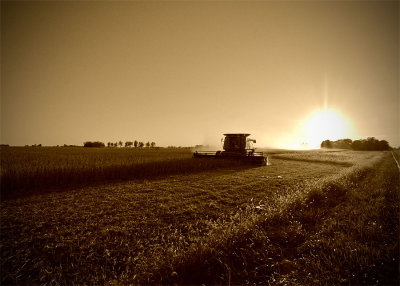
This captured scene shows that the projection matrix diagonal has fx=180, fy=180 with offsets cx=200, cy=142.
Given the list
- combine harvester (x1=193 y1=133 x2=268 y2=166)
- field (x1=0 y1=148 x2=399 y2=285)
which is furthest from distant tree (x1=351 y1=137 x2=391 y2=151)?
field (x1=0 y1=148 x2=399 y2=285)

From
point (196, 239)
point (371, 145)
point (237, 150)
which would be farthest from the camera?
point (371, 145)

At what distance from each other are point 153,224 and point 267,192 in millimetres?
6776

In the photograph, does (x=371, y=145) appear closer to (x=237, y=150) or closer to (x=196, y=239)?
(x=237, y=150)

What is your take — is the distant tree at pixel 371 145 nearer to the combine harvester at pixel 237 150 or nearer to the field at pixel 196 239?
the combine harvester at pixel 237 150

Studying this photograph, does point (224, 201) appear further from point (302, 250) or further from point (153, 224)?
point (302, 250)

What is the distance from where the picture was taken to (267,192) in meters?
10.2

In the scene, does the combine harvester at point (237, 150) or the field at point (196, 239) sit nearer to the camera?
the field at point (196, 239)

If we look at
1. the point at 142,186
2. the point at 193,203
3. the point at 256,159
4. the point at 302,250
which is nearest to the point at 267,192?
the point at 193,203

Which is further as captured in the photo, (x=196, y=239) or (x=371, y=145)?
(x=371, y=145)

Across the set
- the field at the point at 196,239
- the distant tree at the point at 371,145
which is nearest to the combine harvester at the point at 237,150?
the field at the point at 196,239

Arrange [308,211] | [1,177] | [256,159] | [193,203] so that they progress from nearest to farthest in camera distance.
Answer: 1. [308,211]
2. [193,203]
3. [1,177]
4. [256,159]

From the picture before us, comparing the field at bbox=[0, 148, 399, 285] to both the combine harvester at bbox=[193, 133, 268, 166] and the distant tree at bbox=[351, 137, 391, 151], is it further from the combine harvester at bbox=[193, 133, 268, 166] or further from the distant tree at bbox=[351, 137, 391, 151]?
the distant tree at bbox=[351, 137, 391, 151]

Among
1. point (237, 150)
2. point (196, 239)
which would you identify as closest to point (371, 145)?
point (237, 150)

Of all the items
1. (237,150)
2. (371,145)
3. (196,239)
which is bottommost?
(196,239)
